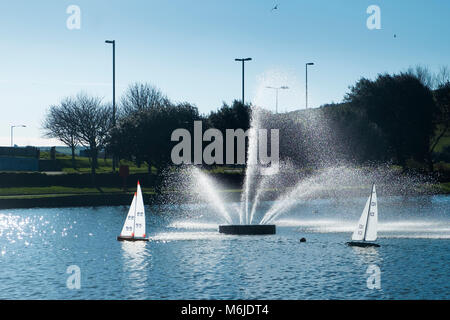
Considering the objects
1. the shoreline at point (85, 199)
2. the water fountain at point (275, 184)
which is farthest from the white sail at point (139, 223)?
the shoreline at point (85, 199)

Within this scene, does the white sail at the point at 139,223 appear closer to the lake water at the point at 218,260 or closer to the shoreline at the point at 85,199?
the lake water at the point at 218,260

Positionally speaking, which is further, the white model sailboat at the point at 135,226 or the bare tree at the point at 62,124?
the bare tree at the point at 62,124

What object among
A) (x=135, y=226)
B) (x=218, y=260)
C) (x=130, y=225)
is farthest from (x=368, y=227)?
(x=130, y=225)

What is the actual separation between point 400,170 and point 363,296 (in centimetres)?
8527

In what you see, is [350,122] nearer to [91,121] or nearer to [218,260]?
[91,121]

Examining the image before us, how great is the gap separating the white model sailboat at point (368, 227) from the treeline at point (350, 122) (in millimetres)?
48752

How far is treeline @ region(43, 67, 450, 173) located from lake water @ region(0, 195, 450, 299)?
1542 inches

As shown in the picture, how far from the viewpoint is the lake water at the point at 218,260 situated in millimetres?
24266

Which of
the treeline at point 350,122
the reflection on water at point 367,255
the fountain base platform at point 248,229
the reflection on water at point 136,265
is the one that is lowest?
the reflection on water at point 136,265

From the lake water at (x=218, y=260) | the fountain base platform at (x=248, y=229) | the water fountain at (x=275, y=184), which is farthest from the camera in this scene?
the water fountain at (x=275, y=184)

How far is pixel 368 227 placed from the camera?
34.8m

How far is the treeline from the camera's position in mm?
95562

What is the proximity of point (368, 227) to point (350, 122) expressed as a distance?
83248 mm

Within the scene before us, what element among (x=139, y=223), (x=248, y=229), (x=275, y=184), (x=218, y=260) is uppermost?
(x=275, y=184)
